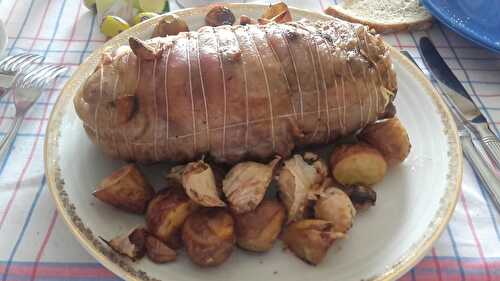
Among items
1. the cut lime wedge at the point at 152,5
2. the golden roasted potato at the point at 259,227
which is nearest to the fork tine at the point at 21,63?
the cut lime wedge at the point at 152,5

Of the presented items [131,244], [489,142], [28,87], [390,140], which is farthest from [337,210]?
[28,87]

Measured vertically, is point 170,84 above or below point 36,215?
above

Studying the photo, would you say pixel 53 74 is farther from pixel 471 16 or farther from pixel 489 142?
pixel 471 16

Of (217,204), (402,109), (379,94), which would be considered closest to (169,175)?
(217,204)

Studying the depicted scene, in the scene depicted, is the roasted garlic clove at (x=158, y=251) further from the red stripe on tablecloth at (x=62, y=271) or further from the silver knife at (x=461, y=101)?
the silver knife at (x=461, y=101)

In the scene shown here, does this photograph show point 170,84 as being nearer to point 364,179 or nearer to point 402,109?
point 364,179

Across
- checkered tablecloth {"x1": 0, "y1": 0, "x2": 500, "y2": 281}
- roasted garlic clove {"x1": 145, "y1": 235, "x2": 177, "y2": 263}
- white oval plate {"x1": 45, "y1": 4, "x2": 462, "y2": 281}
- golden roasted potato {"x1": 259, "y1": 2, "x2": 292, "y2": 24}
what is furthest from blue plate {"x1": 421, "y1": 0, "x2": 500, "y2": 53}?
roasted garlic clove {"x1": 145, "y1": 235, "x2": 177, "y2": 263}
